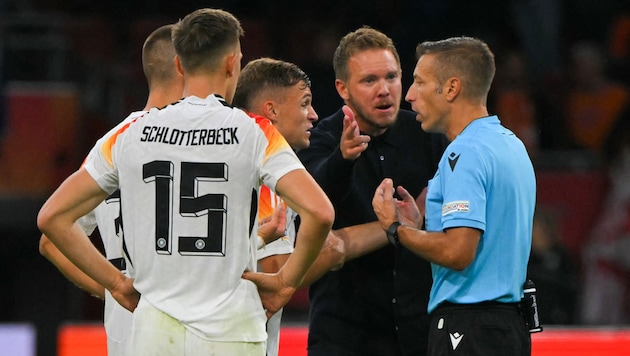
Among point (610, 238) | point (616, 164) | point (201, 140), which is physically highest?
point (201, 140)

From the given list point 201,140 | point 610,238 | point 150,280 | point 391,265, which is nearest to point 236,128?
point 201,140

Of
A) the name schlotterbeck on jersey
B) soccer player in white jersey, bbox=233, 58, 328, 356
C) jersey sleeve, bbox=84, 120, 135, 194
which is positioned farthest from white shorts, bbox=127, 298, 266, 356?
soccer player in white jersey, bbox=233, 58, 328, 356

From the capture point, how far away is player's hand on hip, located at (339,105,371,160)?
13.9 feet

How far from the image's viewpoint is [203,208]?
3.69 m

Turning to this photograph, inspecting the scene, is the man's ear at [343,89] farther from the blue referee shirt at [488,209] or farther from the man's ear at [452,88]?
the blue referee shirt at [488,209]

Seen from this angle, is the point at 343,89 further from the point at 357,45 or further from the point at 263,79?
the point at 263,79

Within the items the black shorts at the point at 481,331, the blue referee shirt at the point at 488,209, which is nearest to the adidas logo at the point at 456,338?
the black shorts at the point at 481,331

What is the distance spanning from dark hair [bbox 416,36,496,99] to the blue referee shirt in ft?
0.71

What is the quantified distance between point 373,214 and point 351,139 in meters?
0.68

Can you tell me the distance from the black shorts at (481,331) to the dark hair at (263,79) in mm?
1231

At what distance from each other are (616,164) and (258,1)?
415cm

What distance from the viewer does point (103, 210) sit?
4473 millimetres

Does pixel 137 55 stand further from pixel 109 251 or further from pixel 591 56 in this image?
pixel 109 251

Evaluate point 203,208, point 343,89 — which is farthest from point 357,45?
point 203,208
